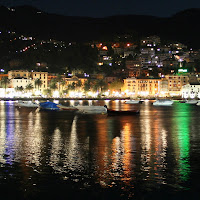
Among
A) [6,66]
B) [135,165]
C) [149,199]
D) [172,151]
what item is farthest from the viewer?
[6,66]

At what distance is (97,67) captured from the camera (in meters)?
154

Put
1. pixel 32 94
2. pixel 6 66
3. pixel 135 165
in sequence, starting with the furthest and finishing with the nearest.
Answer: pixel 6 66 → pixel 32 94 → pixel 135 165

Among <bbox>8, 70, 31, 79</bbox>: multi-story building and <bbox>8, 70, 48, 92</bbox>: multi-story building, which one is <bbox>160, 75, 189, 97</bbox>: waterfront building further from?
<bbox>8, 70, 31, 79</bbox>: multi-story building

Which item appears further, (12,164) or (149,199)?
(12,164)

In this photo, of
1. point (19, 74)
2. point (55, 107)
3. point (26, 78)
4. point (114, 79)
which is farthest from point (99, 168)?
point (114, 79)

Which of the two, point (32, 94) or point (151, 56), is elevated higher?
point (151, 56)

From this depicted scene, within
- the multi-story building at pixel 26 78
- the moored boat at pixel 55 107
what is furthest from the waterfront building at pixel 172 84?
the moored boat at pixel 55 107

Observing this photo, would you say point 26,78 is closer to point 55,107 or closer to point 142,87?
point 142,87

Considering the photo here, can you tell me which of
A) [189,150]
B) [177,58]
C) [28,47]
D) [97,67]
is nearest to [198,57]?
[177,58]

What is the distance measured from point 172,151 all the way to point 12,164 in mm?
7643

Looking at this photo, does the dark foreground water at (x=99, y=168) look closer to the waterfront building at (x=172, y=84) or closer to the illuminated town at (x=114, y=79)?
the illuminated town at (x=114, y=79)

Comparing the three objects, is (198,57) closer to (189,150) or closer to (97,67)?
(97,67)

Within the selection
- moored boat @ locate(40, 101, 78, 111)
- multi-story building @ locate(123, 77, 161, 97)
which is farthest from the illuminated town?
moored boat @ locate(40, 101, 78, 111)

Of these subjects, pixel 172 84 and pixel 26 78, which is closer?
pixel 26 78
